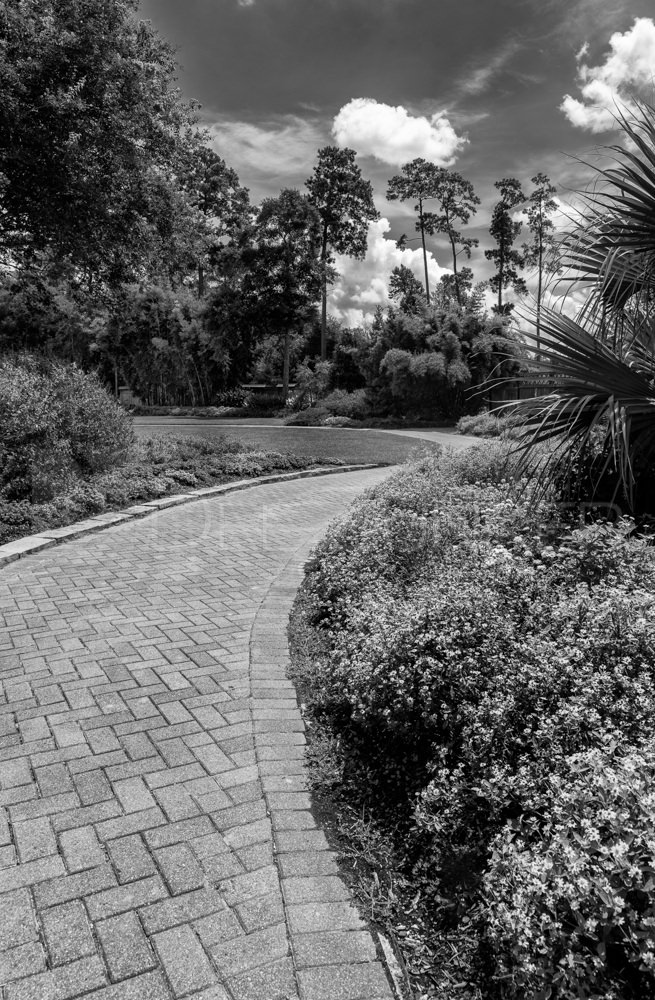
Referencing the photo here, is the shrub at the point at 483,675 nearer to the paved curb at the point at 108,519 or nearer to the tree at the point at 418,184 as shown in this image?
the paved curb at the point at 108,519

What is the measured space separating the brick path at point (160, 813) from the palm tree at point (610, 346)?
2.29 meters

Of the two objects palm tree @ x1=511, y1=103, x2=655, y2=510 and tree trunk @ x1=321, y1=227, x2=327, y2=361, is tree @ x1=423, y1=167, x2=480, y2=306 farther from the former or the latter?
palm tree @ x1=511, y1=103, x2=655, y2=510

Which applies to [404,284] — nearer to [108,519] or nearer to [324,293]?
[324,293]

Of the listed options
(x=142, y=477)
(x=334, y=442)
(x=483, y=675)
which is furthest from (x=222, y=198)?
(x=483, y=675)

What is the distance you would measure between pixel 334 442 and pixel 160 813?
14808 millimetres

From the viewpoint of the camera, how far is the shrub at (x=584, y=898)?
4.47 feet

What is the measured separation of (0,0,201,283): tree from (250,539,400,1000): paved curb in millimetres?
9359

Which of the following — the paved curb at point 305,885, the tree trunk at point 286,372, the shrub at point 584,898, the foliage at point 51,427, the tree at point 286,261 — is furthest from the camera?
the tree trunk at point 286,372

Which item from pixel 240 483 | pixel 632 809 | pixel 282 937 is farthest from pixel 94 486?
pixel 632 809

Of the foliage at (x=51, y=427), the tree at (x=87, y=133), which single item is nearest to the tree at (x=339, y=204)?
the tree at (x=87, y=133)

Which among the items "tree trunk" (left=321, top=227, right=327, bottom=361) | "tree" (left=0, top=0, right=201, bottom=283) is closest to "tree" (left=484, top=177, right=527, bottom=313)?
"tree trunk" (left=321, top=227, right=327, bottom=361)

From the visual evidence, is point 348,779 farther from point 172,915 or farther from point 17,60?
point 17,60

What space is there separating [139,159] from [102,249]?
5.81 ft

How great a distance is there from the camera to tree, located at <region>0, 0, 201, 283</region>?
8789 millimetres
